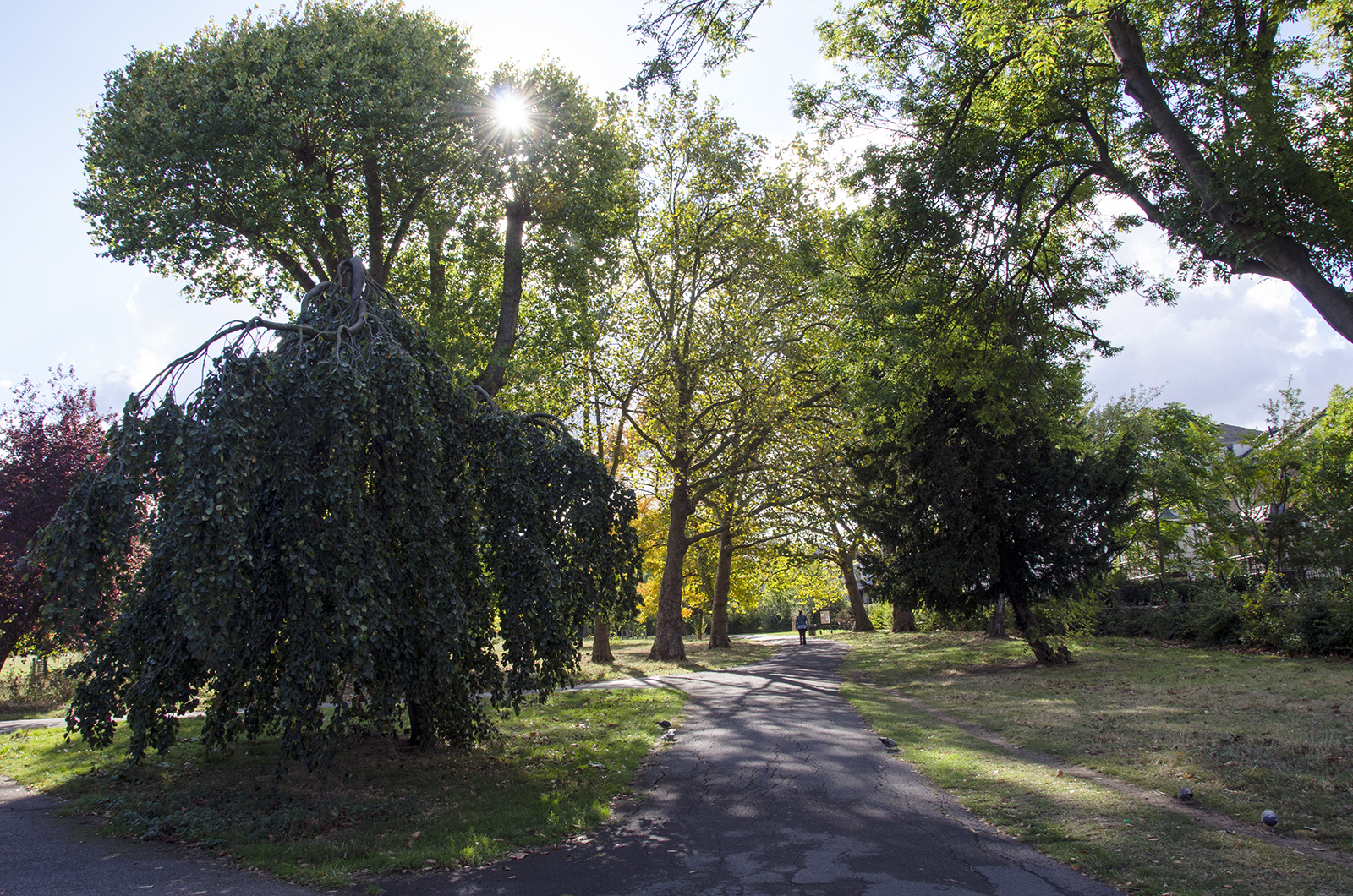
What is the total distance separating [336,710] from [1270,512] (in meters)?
31.9

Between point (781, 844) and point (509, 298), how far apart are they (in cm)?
1133

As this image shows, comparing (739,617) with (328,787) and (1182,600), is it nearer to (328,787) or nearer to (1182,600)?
(1182,600)

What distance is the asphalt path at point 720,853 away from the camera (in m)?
4.93

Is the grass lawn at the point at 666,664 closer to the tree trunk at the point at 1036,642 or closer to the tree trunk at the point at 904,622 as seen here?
the tree trunk at the point at 1036,642

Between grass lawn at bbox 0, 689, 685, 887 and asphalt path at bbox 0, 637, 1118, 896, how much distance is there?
24cm

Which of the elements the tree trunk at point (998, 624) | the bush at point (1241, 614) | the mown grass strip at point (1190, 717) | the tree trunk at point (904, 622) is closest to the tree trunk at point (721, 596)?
the mown grass strip at point (1190, 717)

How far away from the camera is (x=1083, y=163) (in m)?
10.1

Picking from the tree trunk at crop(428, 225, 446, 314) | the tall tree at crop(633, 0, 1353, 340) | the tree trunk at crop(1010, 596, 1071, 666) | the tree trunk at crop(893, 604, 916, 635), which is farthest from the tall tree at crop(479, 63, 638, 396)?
the tree trunk at crop(893, 604, 916, 635)

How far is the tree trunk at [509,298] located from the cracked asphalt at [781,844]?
706 centimetres

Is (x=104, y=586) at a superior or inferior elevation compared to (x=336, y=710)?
superior

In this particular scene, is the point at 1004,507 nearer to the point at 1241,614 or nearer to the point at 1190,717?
the point at 1241,614

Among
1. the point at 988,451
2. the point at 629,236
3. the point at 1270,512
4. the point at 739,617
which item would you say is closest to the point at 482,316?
the point at 629,236

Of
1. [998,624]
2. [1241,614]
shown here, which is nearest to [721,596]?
[998,624]

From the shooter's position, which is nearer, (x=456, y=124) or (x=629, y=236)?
(x=456, y=124)
